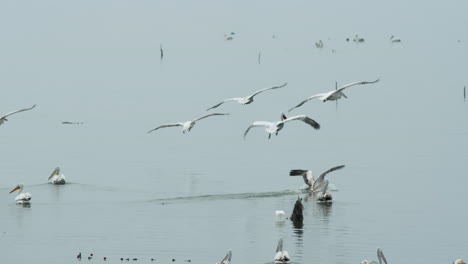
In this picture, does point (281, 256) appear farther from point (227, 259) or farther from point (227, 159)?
point (227, 159)

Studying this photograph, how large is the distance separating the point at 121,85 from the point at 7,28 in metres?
85.7

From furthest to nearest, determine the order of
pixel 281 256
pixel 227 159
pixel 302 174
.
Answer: pixel 227 159
pixel 302 174
pixel 281 256

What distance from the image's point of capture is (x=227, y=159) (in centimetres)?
4772

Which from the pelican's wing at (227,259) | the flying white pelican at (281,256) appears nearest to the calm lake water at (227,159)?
the flying white pelican at (281,256)

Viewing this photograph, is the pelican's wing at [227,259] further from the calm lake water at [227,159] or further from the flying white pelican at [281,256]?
the calm lake water at [227,159]

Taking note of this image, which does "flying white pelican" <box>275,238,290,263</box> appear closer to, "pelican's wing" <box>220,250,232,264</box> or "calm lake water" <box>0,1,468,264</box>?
"calm lake water" <box>0,1,468,264</box>

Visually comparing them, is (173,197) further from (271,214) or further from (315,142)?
(315,142)

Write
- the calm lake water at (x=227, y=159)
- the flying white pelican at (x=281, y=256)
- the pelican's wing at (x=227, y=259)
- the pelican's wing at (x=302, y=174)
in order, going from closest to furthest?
the pelican's wing at (x=227, y=259) → the flying white pelican at (x=281, y=256) → the calm lake water at (x=227, y=159) → the pelican's wing at (x=302, y=174)

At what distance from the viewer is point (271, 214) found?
35.4m

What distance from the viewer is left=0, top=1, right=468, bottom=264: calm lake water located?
31766 millimetres

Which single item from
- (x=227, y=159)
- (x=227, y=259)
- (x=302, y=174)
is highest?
(x=227, y=159)

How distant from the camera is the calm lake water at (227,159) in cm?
3177

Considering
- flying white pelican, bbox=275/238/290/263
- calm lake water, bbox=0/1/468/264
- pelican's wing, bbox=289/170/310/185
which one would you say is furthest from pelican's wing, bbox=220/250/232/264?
pelican's wing, bbox=289/170/310/185

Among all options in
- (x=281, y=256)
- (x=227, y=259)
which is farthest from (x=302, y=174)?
(x=227, y=259)
